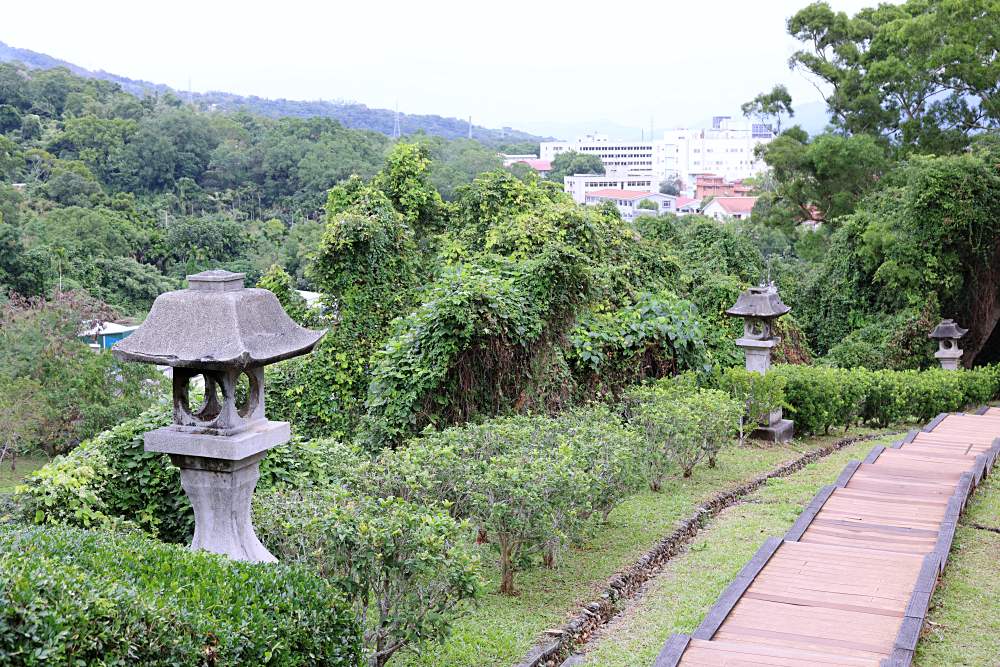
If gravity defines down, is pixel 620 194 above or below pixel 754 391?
above

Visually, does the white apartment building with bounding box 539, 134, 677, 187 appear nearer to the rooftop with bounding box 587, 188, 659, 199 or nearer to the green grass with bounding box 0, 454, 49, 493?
the rooftop with bounding box 587, 188, 659, 199

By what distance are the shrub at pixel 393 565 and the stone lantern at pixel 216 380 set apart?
17.1 inches

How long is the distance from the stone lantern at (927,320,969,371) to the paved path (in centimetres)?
756

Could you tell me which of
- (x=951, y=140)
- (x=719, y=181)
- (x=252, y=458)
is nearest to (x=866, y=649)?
(x=252, y=458)

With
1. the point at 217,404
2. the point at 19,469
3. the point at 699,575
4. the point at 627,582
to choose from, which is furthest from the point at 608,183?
the point at 217,404

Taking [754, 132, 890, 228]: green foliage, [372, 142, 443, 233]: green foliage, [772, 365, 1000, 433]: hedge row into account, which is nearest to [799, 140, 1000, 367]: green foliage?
[772, 365, 1000, 433]: hedge row

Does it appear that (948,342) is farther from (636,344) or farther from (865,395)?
(636,344)

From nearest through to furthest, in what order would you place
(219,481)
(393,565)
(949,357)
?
(393,565), (219,481), (949,357)

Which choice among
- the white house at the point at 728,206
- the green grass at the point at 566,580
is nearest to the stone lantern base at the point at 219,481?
the green grass at the point at 566,580

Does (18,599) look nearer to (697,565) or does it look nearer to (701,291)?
(697,565)

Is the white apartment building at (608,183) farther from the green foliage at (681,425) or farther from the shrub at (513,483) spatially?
the shrub at (513,483)

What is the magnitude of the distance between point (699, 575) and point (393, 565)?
273cm

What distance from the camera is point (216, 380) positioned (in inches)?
200

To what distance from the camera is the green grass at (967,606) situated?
4.94 metres
